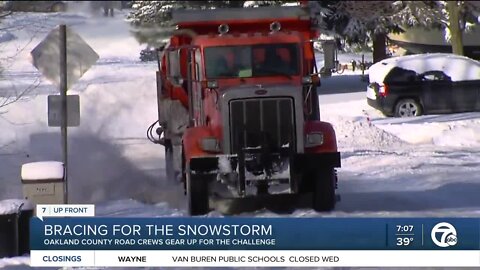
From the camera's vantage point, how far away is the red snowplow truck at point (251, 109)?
9.27 m

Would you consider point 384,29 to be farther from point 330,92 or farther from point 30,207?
point 30,207

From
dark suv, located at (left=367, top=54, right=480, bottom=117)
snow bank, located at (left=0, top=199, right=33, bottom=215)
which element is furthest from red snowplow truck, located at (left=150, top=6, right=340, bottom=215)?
dark suv, located at (left=367, top=54, right=480, bottom=117)

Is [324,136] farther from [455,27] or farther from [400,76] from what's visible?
[400,76]

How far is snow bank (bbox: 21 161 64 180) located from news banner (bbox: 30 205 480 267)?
1889 mm

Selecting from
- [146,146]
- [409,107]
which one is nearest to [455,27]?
[409,107]

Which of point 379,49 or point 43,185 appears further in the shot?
point 379,49

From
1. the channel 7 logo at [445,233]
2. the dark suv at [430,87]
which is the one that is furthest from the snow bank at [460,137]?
the channel 7 logo at [445,233]

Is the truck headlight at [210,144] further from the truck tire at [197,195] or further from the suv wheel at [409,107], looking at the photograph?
the suv wheel at [409,107]

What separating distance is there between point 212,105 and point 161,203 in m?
1.60

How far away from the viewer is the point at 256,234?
21.4 ft

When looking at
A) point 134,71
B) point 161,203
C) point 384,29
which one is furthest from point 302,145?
point 134,71

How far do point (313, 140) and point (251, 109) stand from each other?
805mm

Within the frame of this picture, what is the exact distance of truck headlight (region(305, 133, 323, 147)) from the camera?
9525mm

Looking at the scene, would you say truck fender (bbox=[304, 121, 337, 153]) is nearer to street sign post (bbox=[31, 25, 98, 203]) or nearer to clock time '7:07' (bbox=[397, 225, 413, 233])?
Answer: street sign post (bbox=[31, 25, 98, 203])
